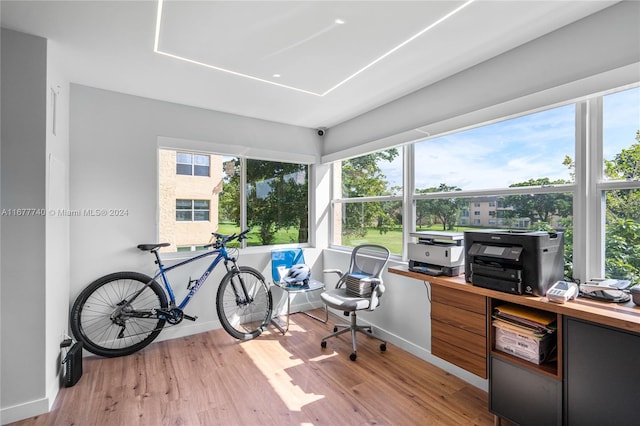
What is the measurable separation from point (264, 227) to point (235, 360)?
1.67 meters

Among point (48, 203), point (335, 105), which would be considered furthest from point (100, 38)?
point (335, 105)

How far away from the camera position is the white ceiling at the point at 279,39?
1677mm

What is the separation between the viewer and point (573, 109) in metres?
1.93

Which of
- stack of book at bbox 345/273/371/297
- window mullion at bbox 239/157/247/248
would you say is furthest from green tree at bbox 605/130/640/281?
window mullion at bbox 239/157/247/248

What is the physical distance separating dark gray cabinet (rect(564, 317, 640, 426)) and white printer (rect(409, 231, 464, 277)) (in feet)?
2.50

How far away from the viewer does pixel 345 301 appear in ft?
9.36

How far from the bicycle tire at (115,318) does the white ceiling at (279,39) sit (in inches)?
74.3

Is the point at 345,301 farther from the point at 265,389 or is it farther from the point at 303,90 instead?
the point at 303,90

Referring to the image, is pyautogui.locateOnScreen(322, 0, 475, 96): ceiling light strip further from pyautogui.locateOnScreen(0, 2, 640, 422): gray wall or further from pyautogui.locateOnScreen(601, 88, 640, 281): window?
pyautogui.locateOnScreen(601, 88, 640, 281): window

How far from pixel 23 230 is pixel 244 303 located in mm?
2005

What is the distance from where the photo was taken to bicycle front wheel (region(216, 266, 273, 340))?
3158 mm

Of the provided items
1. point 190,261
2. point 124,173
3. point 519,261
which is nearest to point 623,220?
point 519,261

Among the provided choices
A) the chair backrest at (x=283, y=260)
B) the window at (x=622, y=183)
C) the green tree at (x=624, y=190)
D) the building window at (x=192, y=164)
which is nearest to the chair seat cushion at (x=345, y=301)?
the chair backrest at (x=283, y=260)

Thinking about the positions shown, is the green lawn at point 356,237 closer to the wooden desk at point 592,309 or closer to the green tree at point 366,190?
the green tree at point 366,190
